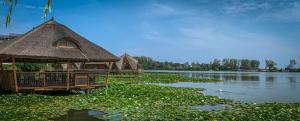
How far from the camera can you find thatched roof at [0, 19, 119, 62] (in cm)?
2027

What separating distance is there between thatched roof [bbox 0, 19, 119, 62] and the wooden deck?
100cm

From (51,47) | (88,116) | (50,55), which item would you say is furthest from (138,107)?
(51,47)

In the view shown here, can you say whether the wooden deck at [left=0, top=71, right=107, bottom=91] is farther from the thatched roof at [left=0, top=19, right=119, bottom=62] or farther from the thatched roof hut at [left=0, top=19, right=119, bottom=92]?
the thatched roof at [left=0, top=19, right=119, bottom=62]

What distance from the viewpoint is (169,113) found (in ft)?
48.0

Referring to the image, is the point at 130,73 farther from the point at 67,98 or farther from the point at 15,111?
the point at 15,111

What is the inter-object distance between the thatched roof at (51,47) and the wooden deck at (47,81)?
1.00 m

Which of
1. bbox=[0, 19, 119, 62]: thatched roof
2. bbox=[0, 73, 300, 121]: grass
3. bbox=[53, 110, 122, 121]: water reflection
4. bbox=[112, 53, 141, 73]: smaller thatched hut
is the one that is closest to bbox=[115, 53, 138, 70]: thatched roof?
bbox=[112, 53, 141, 73]: smaller thatched hut

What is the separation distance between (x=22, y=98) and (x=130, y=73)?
4506 centimetres

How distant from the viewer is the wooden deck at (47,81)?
2047cm

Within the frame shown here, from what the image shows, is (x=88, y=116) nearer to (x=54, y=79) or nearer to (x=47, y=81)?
(x=47, y=81)

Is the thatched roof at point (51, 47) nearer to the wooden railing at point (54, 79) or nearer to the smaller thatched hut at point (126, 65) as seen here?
the wooden railing at point (54, 79)

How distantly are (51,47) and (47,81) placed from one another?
2139 millimetres

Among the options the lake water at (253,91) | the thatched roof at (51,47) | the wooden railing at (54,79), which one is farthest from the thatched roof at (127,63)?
the wooden railing at (54,79)

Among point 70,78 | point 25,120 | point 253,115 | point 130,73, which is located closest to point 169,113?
point 253,115
